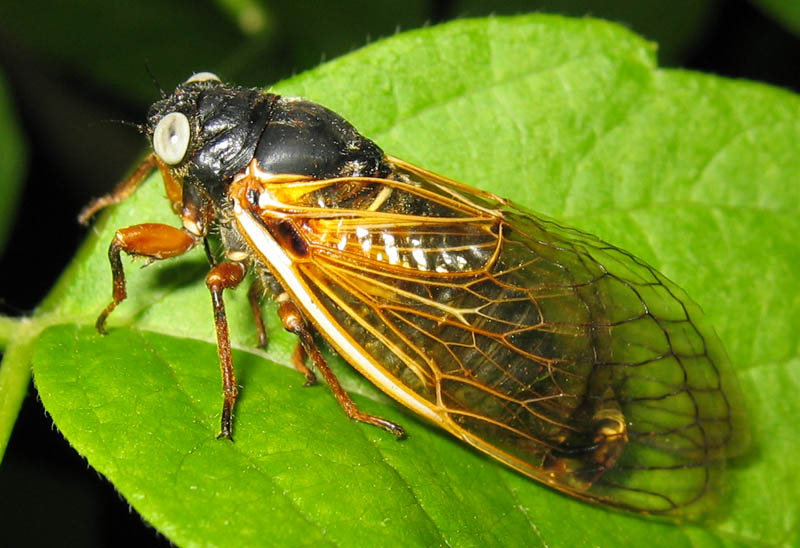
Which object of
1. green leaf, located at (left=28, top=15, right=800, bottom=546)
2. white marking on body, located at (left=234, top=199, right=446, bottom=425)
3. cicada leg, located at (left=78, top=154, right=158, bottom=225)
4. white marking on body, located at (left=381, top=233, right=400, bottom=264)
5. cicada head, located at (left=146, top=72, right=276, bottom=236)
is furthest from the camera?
cicada leg, located at (left=78, top=154, right=158, bottom=225)

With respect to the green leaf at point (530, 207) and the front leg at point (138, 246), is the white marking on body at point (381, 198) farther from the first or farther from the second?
A: the front leg at point (138, 246)

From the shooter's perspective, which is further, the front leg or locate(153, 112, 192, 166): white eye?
locate(153, 112, 192, 166): white eye

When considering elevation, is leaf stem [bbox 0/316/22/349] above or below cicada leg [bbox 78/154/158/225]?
below

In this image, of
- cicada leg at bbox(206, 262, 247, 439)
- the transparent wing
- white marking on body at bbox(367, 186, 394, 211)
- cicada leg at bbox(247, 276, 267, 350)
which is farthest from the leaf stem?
white marking on body at bbox(367, 186, 394, 211)

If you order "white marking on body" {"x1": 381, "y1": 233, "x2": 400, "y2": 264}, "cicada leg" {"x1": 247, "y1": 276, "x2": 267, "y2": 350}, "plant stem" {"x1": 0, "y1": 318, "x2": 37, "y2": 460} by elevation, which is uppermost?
"white marking on body" {"x1": 381, "y1": 233, "x2": 400, "y2": 264}

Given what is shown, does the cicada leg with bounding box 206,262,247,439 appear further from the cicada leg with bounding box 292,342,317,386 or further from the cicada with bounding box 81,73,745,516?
the cicada leg with bounding box 292,342,317,386

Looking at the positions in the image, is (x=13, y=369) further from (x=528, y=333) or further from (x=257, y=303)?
(x=528, y=333)
